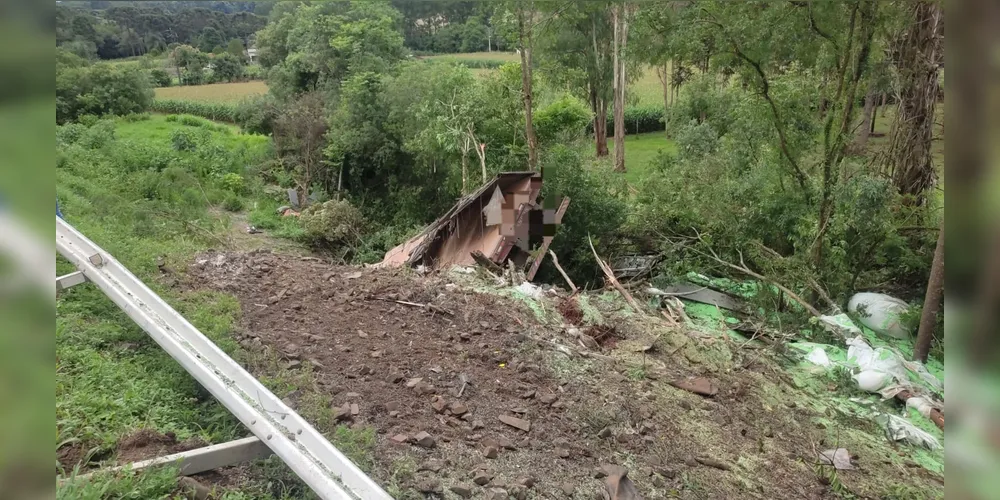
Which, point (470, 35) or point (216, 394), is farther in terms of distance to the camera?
point (470, 35)

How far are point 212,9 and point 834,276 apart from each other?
6.38 meters

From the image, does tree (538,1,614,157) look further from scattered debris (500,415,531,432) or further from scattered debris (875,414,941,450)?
scattered debris (500,415,531,432)

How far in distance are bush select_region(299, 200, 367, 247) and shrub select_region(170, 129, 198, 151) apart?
3.74 metres

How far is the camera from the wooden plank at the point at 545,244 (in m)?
6.59

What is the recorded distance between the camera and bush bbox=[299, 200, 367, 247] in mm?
10047

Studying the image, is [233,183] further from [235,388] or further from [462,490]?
[462,490]

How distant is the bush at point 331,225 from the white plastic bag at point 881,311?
7.67 metres

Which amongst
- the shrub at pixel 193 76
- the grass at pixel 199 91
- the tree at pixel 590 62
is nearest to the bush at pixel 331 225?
the grass at pixel 199 91

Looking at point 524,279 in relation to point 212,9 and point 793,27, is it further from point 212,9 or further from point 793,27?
point 212,9

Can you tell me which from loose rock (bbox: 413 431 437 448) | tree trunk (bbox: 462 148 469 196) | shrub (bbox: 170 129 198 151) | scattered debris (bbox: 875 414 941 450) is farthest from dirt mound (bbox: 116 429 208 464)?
shrub (bbox: 170 129 198 151)

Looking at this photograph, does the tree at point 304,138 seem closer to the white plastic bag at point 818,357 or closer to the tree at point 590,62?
the tree at point 590,62

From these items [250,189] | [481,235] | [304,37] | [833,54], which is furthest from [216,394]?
[304,37]

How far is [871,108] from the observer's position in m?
7.27

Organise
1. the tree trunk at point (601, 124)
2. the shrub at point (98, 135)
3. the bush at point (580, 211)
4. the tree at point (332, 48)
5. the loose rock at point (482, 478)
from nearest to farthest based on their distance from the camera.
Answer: the loose rock at point (482, 478) → the bush at point (580, 211) → the shrub at point (98, 135) → the tree at point (332, 48) → the tree trunk at point (601, 124)
